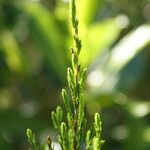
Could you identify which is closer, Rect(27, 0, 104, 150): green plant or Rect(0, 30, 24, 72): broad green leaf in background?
Rect(27, 0, 104, 150): green plant

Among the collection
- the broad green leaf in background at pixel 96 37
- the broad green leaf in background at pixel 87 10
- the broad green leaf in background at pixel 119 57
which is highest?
the broad green leaf in background at pixel 87 10

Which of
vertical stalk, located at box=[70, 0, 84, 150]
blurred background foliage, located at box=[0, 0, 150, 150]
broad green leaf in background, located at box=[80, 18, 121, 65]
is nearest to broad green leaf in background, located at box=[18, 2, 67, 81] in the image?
blurred background foliage, located at box=[0, 0, 150, 150]

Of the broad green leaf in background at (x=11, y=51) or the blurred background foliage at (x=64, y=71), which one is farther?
the broad green leaf in background at (x=11, y=51)

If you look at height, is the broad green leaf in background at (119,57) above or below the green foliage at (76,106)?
above

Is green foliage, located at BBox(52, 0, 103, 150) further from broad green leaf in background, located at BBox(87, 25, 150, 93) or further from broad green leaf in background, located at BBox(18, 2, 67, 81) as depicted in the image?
broad green leaf in background, located at BBox(18, 2, 67, 81)

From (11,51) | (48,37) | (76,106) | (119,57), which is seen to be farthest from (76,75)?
(11,51)

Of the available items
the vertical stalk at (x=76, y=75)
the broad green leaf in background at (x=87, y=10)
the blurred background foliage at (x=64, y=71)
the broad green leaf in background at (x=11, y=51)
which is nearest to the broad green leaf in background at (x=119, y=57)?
the blurred background foliage at (x=64, y=71)

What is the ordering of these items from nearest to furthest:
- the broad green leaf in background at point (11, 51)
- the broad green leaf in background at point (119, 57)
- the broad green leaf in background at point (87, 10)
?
the broad green leaf in background at point (119, 57) → the broad green leaf in background at point (87, 10) → the broad green leaf in background at point (11, 51)

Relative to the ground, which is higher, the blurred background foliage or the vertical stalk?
the blurred background foliage

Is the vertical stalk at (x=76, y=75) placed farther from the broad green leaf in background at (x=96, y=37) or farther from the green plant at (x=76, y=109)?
the broad green leaf in background at (x=96, y=37)
